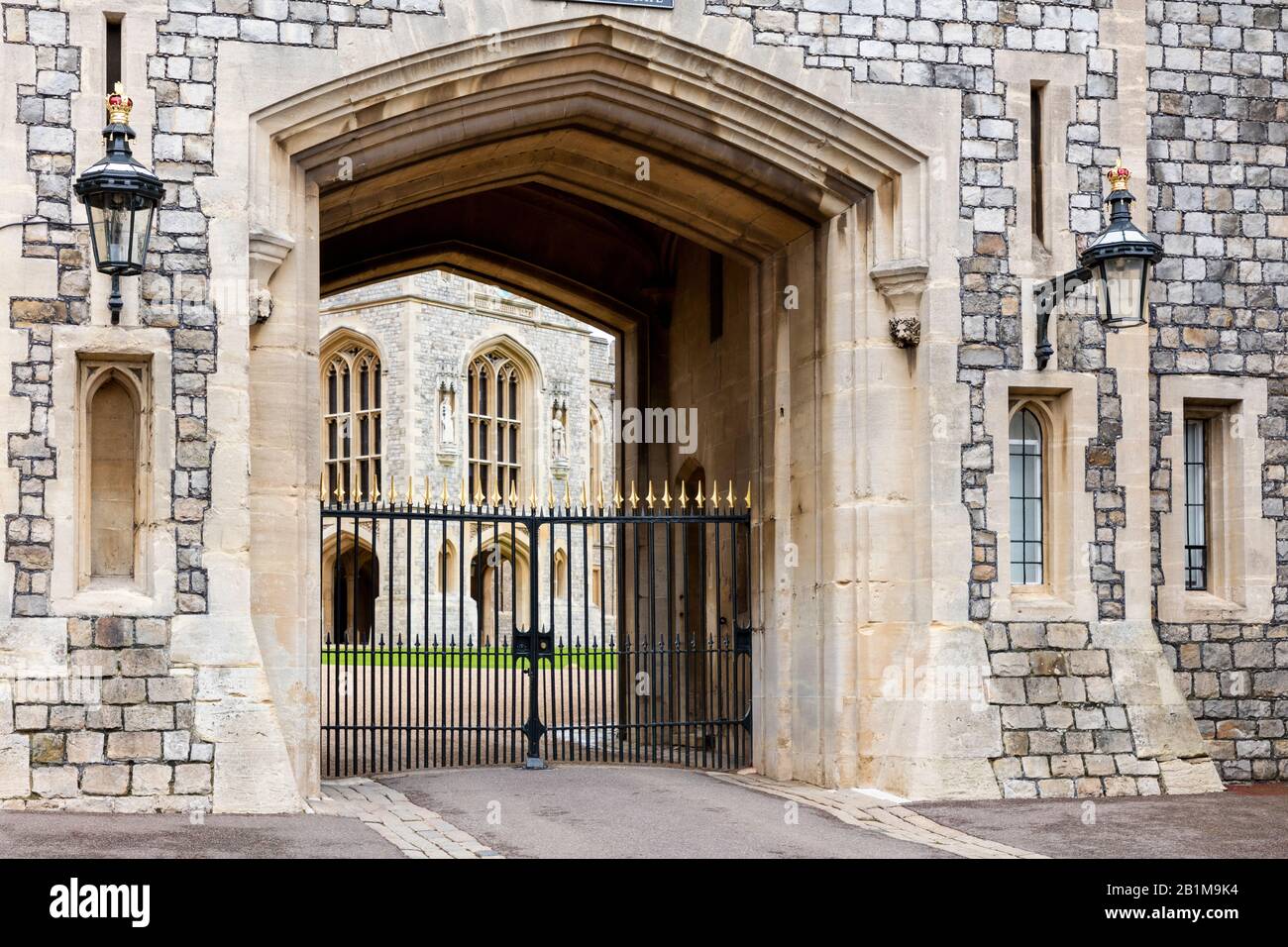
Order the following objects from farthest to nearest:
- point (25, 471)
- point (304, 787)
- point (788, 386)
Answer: point (788, 386), point (304, 787), point (25, 471)

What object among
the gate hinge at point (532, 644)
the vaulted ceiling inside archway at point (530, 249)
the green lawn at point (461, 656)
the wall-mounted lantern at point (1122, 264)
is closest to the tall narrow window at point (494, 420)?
the green lawn at point (461, 656)

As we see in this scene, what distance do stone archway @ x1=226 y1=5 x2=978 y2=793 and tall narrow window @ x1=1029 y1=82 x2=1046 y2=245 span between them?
24.5 inches

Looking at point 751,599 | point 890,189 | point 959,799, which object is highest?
point 890,189

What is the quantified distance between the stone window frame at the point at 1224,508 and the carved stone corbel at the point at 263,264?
5.99 m

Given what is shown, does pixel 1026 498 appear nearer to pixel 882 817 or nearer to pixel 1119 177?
pixel 1119 177

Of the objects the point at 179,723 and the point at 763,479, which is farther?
the point at 763,479

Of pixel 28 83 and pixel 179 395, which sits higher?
pixel 28 83

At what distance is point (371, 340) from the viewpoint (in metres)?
40.9

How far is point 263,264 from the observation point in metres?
10.1

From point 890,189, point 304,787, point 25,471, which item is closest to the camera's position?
point 25,471

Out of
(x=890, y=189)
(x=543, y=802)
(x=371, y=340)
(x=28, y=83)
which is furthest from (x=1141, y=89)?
(x=371, y=340)

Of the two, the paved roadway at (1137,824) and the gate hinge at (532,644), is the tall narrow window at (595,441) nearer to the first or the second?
the gate hinge at (532,644)

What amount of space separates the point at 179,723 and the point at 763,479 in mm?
4762

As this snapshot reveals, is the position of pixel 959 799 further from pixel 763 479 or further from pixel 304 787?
pixel 304 787
